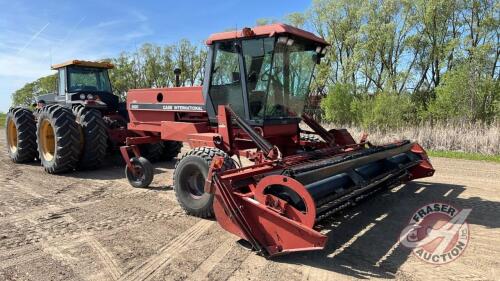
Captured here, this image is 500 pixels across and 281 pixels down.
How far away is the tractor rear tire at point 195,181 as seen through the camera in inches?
193

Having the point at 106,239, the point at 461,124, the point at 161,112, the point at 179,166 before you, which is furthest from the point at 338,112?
the point at 106,239

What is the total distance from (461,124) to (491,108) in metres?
2.20

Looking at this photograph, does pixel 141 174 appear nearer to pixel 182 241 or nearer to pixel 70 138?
pixel 70 138

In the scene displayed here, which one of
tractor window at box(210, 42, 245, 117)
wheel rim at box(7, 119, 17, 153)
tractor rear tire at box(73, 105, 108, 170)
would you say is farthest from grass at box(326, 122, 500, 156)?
wheel rim at box(7, 119, 17, 153)

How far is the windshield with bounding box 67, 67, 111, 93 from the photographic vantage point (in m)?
9.58

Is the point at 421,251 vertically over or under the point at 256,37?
under

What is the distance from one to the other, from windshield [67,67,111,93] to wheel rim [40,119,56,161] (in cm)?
125

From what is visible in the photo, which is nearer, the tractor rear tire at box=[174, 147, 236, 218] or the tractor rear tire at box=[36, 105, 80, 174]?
the tractor rear tire at box=[174, 147, 236, 218]

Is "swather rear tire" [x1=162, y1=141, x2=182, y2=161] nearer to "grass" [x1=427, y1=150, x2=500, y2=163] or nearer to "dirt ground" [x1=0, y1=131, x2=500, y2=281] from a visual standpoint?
"dirt ground" [x1=0, y1=131, x2=500, y2=281]

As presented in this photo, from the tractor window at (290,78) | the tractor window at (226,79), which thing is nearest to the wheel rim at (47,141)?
the tractor window at (226,79)

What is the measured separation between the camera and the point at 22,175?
8078mm

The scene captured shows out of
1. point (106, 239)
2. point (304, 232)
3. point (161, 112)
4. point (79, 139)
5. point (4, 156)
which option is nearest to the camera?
point (304, 232)

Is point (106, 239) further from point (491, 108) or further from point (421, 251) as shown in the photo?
point (491, 108)

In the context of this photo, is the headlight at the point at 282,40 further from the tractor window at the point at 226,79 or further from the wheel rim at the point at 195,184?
the wheel rim at the point at 195,184
